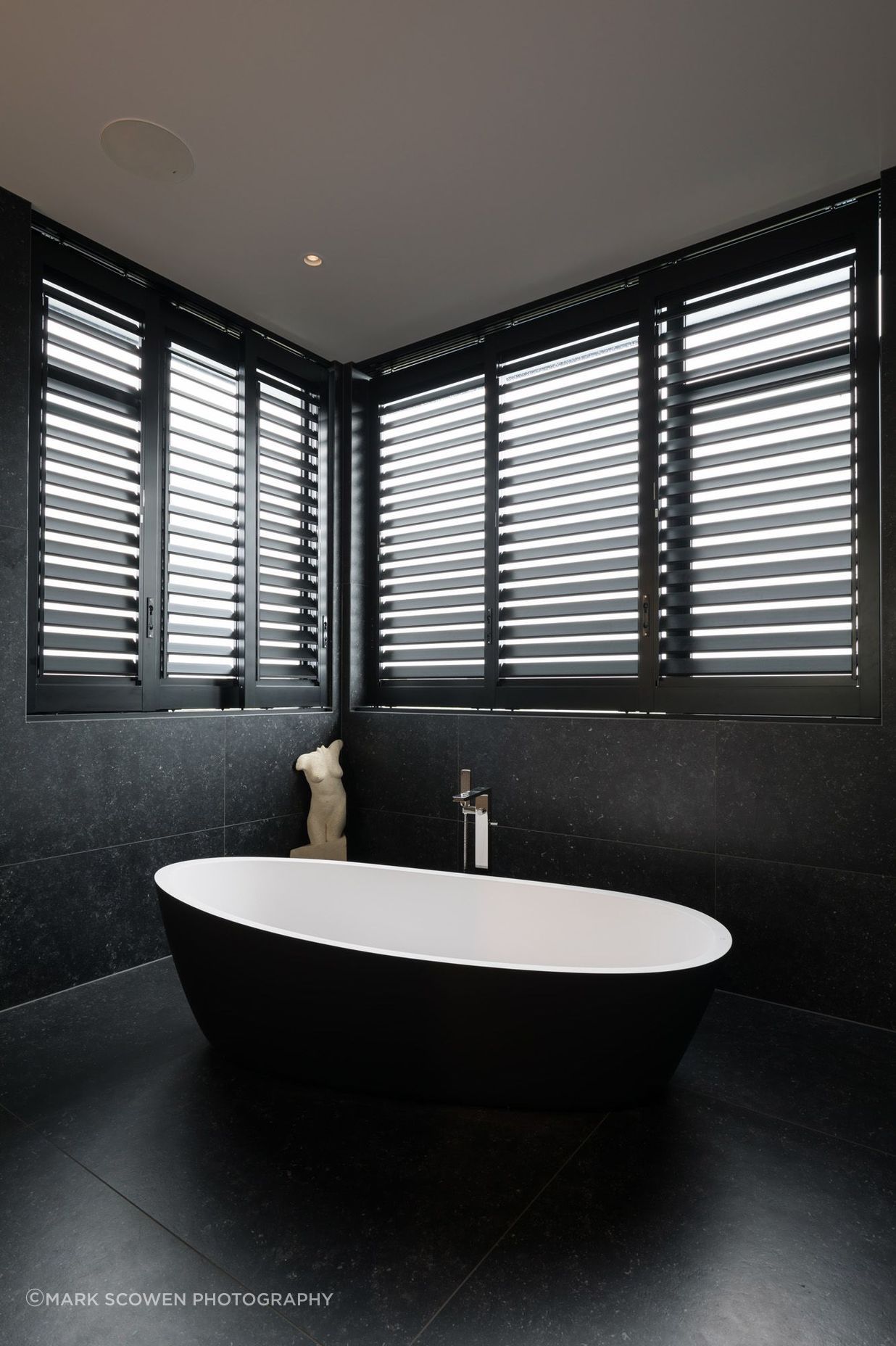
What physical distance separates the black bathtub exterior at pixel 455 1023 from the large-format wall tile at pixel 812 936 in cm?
82

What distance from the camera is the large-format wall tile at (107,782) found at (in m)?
2.60

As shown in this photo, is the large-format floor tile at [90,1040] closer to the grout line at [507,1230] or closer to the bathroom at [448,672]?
the bathroom at [448,672]

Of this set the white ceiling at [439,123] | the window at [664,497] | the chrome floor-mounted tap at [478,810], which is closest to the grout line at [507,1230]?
the chrome floor-mounted tap at [478,810]

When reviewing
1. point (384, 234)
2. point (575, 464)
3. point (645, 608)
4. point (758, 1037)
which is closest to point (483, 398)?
point (575, 464)

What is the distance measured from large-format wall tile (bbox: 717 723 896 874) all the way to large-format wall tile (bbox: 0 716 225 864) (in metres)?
2.07

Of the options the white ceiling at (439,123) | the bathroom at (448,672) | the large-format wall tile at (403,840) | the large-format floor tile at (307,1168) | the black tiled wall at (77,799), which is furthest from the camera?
the large-format wall tile at (403,840)

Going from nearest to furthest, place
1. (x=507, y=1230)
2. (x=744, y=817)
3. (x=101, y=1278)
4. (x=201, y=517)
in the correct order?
(x=101, y=1278) < (x=507, y=1230) < (x=744, y=817) < (x=201, y=517)

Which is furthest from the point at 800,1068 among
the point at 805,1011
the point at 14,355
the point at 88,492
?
the point at 14,355

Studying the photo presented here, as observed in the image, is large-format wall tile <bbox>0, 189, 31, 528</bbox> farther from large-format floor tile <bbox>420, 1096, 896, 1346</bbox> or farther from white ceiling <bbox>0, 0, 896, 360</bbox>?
large-format floor tile <bbox>420, 1096, 896, 1346</bbox>

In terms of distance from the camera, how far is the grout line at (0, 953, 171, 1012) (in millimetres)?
2590

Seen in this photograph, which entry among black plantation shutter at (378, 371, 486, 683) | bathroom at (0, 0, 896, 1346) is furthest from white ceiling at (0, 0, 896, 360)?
black plantation shutter at (378, 371, 486, 683)

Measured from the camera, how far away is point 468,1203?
160 cm

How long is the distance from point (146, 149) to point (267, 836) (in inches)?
104

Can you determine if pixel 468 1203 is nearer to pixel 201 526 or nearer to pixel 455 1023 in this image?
pixel 455 1023
